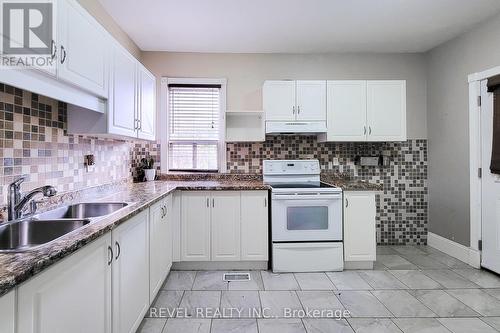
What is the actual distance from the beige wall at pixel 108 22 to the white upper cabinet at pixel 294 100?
5.42ft

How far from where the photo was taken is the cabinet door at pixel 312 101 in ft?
10.9

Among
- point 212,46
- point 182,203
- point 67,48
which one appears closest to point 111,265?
point 67,48

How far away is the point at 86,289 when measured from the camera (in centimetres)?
121

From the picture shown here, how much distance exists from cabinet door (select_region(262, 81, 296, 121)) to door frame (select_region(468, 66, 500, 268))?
6.27ft

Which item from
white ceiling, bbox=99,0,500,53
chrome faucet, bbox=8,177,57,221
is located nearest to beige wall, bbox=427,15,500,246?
white ceiling, bbox=99,0,500,53

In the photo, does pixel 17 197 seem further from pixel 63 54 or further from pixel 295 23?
pixel 295 23

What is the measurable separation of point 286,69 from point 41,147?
9.48 ft

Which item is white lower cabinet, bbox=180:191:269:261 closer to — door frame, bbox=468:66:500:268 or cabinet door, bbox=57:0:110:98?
cabinet door, bbox=57:0:110:98

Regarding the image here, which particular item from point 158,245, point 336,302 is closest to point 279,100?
point 158,245

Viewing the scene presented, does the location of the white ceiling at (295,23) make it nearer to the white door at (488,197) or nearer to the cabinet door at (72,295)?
the white door at (488,197)

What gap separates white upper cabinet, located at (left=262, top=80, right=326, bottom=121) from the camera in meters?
3.31

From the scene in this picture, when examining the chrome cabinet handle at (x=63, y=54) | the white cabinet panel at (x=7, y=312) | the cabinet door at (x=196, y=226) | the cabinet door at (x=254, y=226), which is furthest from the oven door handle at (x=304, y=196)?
the white cabinet panel at (x=7, y=312)

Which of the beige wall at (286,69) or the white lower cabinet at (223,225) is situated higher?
the beige wall at (286,69)

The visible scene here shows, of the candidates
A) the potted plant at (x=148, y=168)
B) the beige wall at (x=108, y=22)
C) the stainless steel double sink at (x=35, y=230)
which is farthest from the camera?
the potted plant at (x=148, y=168)
